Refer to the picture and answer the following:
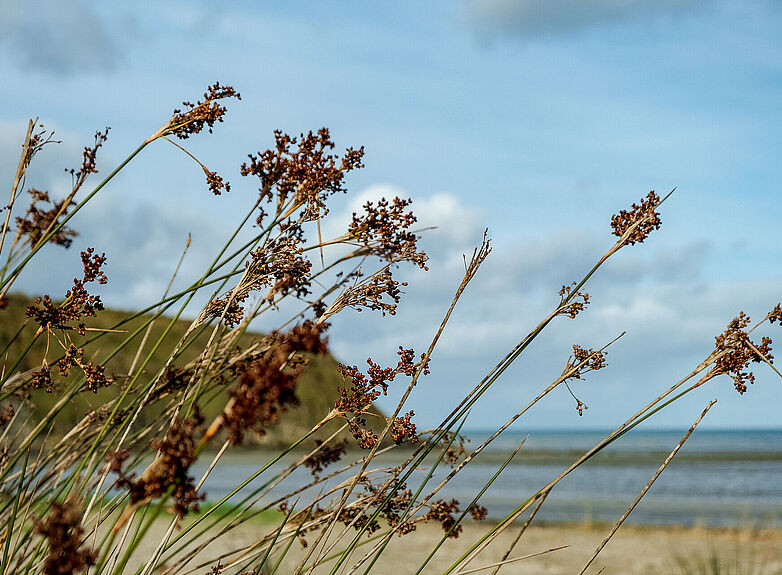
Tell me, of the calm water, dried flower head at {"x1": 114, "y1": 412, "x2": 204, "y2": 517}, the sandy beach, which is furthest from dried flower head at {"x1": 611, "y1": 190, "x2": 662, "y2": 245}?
the calm water

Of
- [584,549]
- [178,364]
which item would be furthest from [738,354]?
[178,364]

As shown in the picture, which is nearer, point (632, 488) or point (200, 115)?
point (200, 115)

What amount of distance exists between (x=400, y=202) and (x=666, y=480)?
21.1m

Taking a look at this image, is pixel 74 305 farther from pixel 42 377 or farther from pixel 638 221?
pixel 638 221

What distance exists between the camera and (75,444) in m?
1.99

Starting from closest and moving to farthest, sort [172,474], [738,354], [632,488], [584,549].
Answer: [172,474] < [738,354] < [584,549] < [632,488]

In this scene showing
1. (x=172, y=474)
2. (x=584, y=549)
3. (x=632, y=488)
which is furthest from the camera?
(x=632, y=488)

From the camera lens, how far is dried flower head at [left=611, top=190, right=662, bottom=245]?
180 cm

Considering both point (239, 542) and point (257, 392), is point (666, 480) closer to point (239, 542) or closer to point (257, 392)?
point (239, 542)

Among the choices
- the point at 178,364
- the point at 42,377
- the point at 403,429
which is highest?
the point at 178,364

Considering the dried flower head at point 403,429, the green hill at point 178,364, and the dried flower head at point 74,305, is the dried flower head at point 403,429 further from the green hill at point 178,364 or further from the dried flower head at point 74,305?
the green hill at point 178,364

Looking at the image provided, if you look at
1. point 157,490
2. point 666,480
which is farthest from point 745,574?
point 666,480

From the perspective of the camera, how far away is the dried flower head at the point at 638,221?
1800mm

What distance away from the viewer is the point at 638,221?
180 cm
